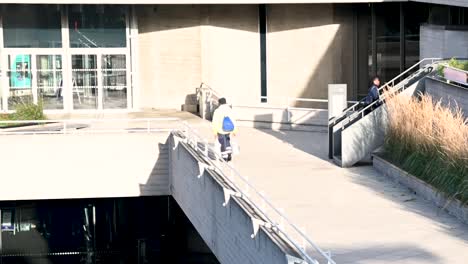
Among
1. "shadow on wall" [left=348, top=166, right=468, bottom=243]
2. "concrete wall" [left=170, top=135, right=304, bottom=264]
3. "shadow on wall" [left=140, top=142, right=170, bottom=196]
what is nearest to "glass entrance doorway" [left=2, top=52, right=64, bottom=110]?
"shadow on wall" [left=140, top=142, right=170, bottom=196]

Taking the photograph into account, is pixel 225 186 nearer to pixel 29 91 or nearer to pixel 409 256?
pixel 409 256

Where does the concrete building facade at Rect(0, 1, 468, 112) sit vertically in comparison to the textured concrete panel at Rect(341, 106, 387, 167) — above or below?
above

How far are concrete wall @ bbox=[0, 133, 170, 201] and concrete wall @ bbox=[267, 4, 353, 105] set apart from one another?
1089cm

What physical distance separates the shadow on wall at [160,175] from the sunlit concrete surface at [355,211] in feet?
8.56

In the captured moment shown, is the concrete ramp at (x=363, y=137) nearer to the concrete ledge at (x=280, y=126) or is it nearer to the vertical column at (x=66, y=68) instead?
the concrete ledge at (x=280, y=126)

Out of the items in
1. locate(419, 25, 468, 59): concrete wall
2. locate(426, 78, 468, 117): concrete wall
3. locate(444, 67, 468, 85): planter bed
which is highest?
locate(419, 25, 468, 59): concrete wall

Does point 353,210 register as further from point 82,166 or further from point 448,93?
point 82,166

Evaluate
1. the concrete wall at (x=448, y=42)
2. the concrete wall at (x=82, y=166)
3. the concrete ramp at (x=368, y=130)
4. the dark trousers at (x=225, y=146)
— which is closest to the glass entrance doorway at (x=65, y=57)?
the concrete wall at (x=82, y=166)

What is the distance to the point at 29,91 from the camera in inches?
1341

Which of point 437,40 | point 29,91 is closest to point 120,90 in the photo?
point 29,91

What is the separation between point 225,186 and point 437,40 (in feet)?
36.5

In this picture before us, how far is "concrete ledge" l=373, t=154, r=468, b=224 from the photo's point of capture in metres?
15.0

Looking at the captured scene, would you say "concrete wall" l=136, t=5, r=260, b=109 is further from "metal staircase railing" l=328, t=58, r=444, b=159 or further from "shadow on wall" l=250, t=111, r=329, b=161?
"metal staircase railing" l=328, t=58, r=444, b=159

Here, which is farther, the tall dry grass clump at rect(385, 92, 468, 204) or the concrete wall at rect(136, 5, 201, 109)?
the concrete wall at rect(136, 5, 201, 109)
